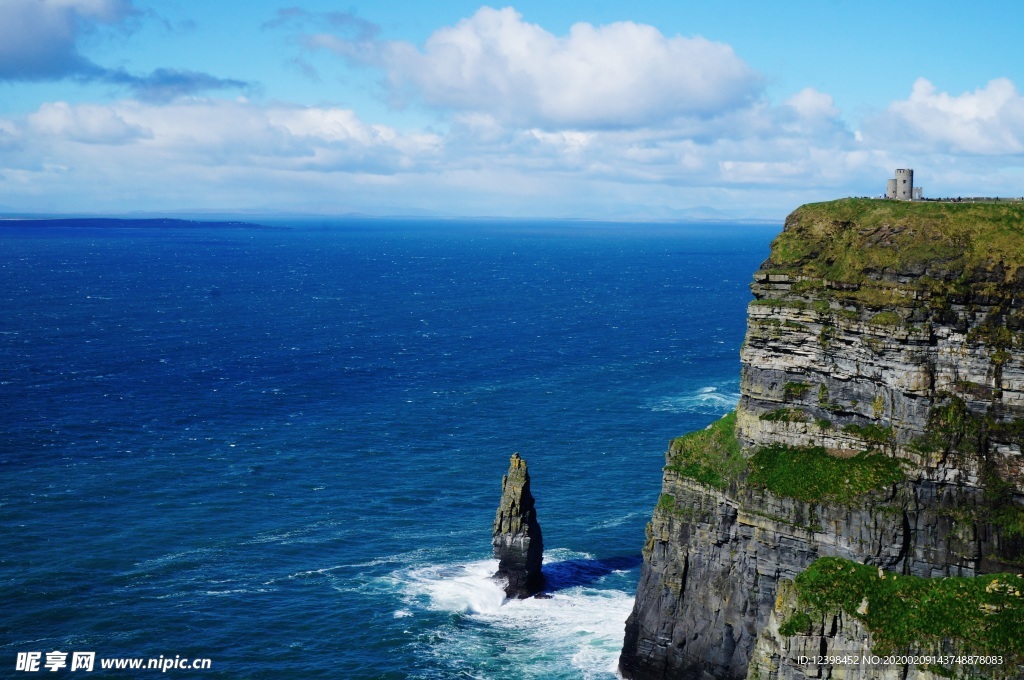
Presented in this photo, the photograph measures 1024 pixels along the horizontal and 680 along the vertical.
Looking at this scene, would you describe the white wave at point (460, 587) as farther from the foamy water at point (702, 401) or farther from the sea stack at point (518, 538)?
the foamy water at point (702, 401)

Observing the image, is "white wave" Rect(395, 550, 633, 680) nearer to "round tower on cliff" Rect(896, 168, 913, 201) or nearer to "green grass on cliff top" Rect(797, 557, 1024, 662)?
"green grass on cliff top" Rect(797, 557, 1024, 662)

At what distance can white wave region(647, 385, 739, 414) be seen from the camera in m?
122

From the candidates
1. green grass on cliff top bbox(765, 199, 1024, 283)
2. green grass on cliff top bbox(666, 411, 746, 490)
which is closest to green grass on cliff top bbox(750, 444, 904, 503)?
green grass on cliff top bbox(666, 411, 746, 490)

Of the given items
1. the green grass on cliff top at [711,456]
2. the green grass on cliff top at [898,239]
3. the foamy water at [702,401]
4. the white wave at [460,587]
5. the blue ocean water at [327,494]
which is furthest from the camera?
the foamy water at [702,401]

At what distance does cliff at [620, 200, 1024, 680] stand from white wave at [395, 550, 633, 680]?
5.26m

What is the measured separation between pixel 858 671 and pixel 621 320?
524 ft

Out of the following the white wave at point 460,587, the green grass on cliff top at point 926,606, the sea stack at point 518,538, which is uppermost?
the green grass on cliff top at point 926,606

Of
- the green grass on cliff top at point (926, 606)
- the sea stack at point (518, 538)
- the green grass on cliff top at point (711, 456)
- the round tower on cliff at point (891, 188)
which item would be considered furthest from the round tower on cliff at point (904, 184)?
the sea stack at point (518, 538)

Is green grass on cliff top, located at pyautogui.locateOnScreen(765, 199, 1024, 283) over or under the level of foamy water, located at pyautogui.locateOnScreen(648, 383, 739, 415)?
over

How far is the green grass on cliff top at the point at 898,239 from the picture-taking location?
53.7 metres

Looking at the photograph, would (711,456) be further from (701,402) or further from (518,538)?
(701,402)

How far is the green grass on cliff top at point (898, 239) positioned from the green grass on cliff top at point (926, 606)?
18.4 meters

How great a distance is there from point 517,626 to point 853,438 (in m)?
28.2

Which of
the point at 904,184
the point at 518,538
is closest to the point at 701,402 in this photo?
the point at 518,538
